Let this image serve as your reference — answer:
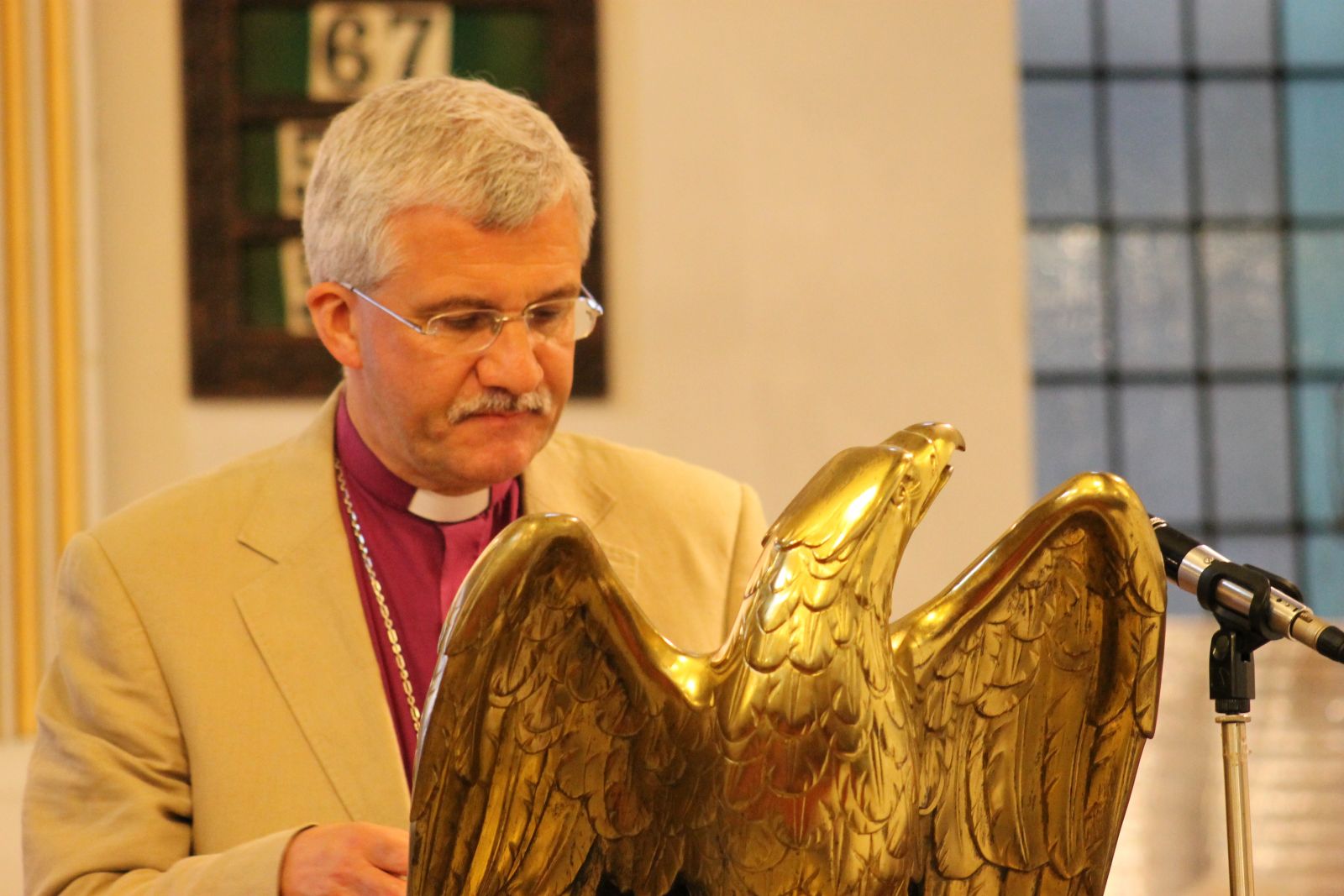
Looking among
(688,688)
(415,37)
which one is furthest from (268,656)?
(415,37)

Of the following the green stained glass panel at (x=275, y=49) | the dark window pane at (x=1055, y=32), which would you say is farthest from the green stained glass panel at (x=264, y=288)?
the dark window pane at (x=1055, y=32)

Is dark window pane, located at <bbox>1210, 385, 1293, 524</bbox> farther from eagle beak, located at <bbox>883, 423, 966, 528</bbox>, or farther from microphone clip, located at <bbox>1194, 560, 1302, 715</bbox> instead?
eagle beak, located at <bbox>883, 423, 966, 528</bbox>

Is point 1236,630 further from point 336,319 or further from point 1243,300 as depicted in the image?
point 1243,300

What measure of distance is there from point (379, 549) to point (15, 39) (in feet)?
6.38

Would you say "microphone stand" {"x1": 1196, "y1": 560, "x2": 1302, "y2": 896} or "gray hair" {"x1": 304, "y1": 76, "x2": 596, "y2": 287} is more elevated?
"gray hair" {"x1": 304, "y1": 76, "x2": 596, "y2": 287}

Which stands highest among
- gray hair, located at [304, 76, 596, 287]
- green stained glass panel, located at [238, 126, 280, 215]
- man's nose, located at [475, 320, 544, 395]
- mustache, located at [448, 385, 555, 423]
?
green stained glass panel, located at [238, 126, 280, 215]

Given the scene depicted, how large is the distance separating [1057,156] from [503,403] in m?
4.18

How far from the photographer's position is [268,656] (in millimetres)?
1584

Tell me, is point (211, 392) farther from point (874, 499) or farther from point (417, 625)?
point (874, 499)

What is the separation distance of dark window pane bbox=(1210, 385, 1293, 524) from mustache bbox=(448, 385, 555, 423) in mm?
4237

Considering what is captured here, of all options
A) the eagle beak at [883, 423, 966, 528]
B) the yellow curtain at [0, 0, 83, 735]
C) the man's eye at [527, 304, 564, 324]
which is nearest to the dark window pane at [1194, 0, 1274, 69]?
the yellow curtain at [0, 0, 83, 735]

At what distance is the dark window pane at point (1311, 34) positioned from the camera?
5371 mm

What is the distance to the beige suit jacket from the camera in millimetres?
1497

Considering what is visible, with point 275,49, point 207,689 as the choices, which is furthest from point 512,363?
point 275,49
